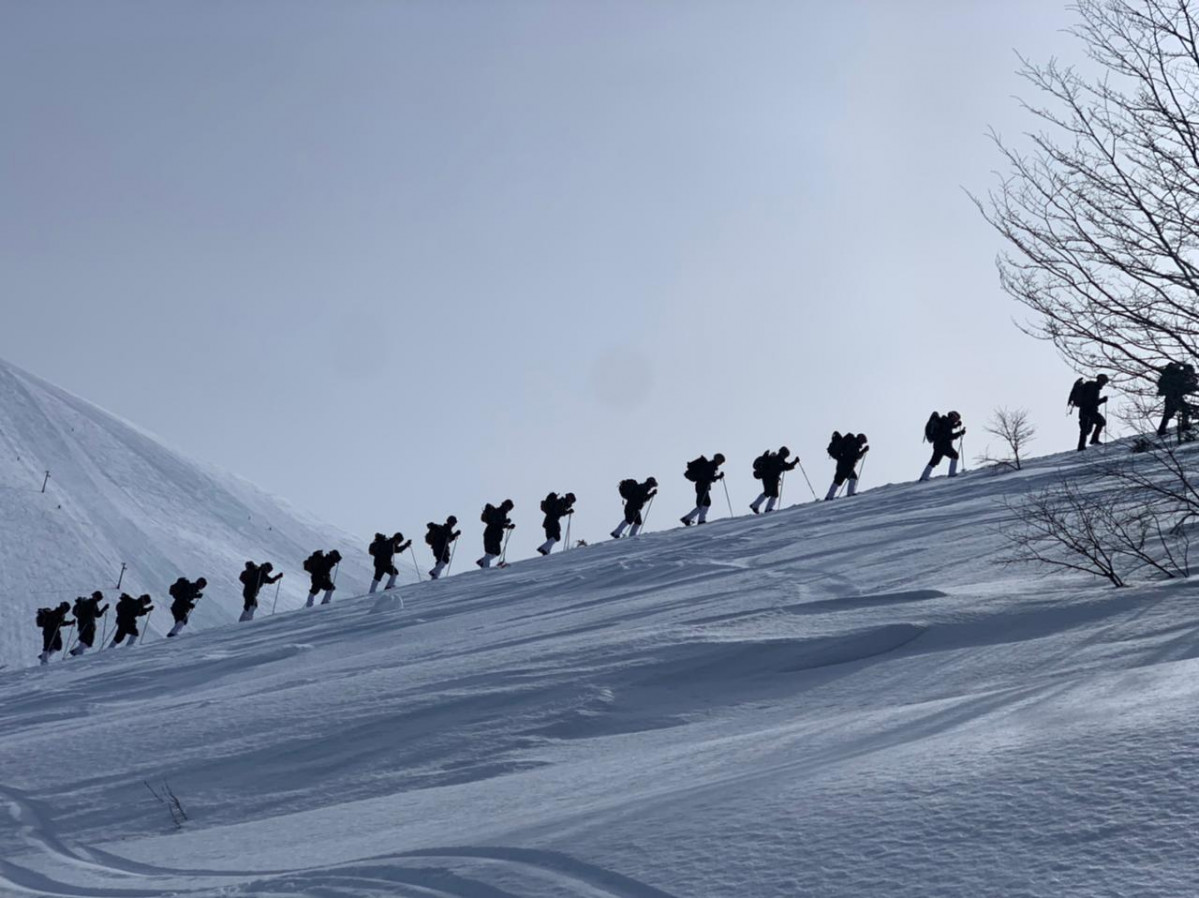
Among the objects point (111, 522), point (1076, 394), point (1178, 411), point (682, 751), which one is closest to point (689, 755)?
point (682, 751)

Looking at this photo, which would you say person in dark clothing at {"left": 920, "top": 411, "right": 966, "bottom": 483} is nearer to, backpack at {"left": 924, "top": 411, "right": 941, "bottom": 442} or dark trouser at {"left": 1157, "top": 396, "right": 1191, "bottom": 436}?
backpack at {"left": 924, "top": 411, "right": 941, "bottom": 442}

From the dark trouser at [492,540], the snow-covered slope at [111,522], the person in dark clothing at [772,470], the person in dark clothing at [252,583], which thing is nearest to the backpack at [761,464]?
the person in dark clothing at [772,470]

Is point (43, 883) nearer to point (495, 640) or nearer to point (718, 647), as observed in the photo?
point (718, 647)

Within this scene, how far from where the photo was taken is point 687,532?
21438 mm

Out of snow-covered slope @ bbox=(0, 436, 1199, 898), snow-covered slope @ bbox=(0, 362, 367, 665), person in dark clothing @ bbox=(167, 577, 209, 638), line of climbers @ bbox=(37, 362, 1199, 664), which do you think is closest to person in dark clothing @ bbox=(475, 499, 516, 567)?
line of climbers @ bbox=(37, 362, 1199, 664)

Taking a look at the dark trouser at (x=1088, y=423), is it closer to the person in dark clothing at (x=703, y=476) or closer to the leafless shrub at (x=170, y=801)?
the person in dark clothing at (x=703, y=476)

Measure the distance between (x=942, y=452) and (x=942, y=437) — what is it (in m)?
0.32

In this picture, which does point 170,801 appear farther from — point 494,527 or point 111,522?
point 111,522

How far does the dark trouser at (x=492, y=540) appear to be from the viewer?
25656 mm

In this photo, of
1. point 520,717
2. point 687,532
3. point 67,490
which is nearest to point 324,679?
point 520,717

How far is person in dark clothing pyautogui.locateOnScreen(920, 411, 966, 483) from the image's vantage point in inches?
949

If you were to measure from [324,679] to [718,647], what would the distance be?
12.2ft

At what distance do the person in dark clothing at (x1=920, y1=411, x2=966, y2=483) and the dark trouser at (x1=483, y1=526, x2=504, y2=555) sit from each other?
9.38 m

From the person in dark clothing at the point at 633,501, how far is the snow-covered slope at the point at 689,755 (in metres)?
14.1
